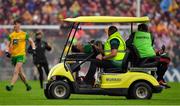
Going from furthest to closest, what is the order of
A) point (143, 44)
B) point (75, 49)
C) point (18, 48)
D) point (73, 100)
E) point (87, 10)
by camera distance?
point (87, 10) < point (18, 48) < point (143, 44) < point (75, 49) < point (73, 100)

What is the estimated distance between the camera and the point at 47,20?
124ft

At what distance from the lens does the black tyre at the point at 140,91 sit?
21453 mm

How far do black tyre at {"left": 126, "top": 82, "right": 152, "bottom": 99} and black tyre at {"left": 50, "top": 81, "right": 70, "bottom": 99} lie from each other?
153cm

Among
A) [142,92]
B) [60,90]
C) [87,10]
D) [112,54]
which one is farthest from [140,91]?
[87,10]

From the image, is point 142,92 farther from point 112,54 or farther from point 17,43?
point 17,43

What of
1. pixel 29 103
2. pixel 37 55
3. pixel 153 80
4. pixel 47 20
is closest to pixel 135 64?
pixel 153 80

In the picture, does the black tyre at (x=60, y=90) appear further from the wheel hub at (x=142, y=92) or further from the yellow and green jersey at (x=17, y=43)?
the yellow and green jersey at (x=17, y=43)

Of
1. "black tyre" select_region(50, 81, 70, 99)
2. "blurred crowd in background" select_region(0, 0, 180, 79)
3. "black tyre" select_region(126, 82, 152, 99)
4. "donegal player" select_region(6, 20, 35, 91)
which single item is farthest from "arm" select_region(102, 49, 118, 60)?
"blurred crowd in background" select_region(0, 0, 180, 79)

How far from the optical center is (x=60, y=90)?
21.4 m

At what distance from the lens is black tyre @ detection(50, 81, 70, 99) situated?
21.3 metres

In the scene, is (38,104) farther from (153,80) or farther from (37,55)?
(37,55)

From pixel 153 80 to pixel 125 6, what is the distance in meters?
17.8

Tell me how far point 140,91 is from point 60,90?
6.21 feet

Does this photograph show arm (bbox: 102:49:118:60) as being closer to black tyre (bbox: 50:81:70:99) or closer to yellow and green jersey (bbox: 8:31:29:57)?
black tyre (bbox: 50:81:70:99)
